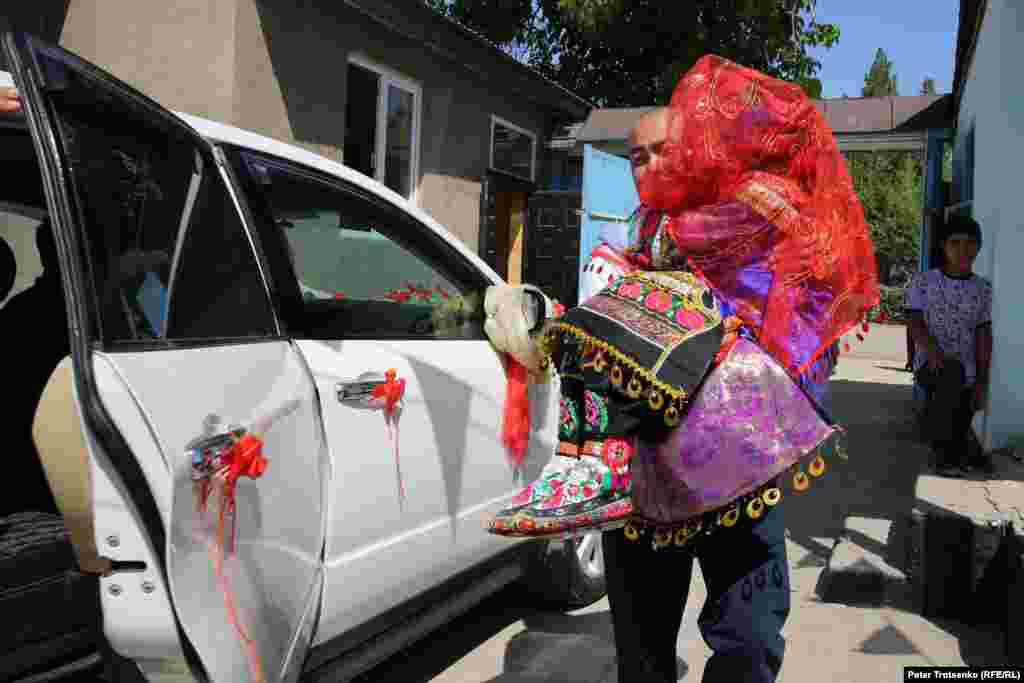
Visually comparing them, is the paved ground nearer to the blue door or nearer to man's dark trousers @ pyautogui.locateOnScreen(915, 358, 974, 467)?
man's dark trousers @ pyautogui.locateOnScreen(915, 358, 974, 467)

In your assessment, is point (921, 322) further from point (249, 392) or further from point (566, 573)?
point (249, 392)

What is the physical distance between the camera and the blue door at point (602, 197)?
9445 mm

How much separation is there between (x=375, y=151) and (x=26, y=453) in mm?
5828

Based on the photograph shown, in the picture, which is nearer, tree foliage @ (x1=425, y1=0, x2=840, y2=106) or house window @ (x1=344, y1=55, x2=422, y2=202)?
house window @ (x1=344, y1=55, x2=422, y2=202)

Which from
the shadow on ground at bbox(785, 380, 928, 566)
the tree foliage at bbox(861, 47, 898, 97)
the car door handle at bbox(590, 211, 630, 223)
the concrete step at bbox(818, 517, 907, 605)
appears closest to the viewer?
the concrete step at bbox(818, 517, 907, 605)

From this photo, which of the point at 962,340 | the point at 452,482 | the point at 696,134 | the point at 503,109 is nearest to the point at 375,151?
the point at 503,109

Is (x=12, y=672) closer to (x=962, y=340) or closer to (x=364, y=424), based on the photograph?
(x=364, y=424)

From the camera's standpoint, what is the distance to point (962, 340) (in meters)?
6.33

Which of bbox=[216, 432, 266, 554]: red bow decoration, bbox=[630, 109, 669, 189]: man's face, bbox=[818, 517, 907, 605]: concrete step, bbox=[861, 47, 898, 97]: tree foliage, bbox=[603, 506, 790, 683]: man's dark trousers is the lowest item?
bbox=[818, 517, 907, 605]: concrete step

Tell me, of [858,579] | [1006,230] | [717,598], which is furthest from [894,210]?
[717,598]

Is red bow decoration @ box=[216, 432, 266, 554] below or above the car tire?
above

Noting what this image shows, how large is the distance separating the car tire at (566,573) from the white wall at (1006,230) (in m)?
4.39

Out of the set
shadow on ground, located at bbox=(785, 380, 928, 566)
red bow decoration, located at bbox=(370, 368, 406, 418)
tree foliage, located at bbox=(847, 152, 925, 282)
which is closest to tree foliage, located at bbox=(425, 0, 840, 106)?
shadow on ground, located at bbox=(785, 380, 928, 566)

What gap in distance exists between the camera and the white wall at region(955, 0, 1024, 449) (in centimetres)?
677
